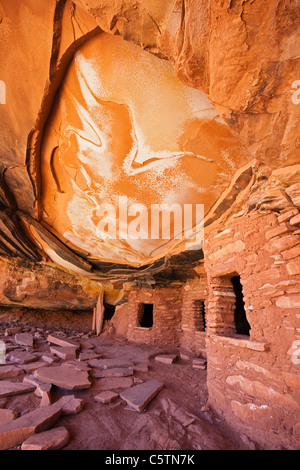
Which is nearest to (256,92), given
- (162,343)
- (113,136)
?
(113,136)

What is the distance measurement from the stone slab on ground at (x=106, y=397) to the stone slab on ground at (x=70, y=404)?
0.69 ft

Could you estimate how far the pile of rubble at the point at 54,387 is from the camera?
166 centimetres

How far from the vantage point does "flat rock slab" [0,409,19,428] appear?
1826mm

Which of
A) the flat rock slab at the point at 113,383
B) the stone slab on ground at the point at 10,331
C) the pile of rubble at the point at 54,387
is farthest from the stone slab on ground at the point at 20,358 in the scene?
the stone slab on ground at the point at 10,331

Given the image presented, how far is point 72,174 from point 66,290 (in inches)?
214

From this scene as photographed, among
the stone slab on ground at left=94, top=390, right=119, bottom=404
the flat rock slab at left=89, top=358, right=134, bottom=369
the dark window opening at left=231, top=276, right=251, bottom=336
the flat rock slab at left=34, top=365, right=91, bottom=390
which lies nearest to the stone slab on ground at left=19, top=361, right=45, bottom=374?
the flat rock slab at left=34, top=365, right=91, bottom=390

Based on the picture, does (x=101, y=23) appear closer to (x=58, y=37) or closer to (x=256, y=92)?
(x=58, y=37)

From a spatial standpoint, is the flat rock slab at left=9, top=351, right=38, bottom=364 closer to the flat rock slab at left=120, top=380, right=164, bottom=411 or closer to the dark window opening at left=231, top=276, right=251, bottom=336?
the flat rock slab at left=120, top=380, right=164, bottom=411

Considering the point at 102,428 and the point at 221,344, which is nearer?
the point at 102,428

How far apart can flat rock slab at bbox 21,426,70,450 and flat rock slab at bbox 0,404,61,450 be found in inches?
2.6

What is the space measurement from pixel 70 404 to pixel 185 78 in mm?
3112

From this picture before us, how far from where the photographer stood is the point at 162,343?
19.8ft

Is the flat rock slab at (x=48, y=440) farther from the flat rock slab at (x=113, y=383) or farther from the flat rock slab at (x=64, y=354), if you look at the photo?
the flat rock slab at (x=64, y=354)

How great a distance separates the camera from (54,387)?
261 cm
